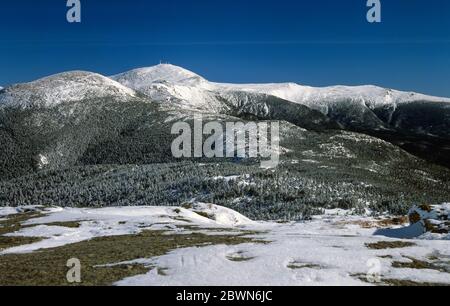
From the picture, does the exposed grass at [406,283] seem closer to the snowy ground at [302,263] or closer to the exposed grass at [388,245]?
the snowy ground at [302,263]

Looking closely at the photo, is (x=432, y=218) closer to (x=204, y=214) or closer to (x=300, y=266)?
(x=300, y=266)

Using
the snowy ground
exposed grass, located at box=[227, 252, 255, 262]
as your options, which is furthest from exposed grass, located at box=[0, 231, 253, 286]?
exposed grass, located at box=[227, 252, 255, 262]

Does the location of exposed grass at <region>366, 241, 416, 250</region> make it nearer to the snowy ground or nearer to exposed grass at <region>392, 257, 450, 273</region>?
the snowy ground

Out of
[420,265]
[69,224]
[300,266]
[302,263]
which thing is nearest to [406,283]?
[420,265]

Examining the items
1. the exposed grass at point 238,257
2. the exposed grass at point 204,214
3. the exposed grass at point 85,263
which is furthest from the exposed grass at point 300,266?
the exposed grass at point 204,214

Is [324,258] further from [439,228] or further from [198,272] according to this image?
[439,228]
